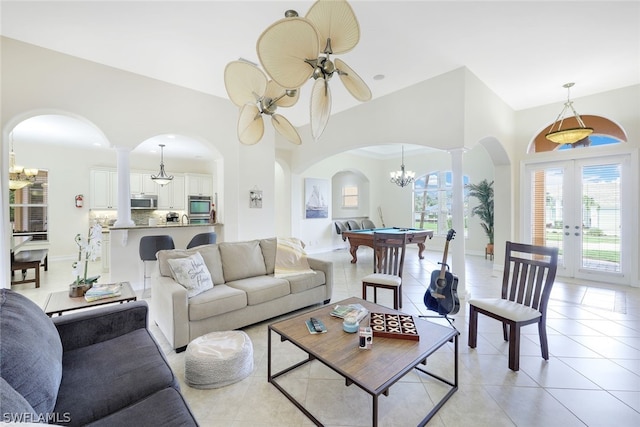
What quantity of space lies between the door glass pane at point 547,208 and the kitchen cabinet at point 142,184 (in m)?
9.29

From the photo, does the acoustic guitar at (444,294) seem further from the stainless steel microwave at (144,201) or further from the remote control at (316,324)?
the stainless steel microwave at (144,201)

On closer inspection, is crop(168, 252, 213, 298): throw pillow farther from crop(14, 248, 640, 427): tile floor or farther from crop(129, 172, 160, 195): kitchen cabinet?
crop(129, 172, 160, 195): kitchen cabinet

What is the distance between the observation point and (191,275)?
107 inches

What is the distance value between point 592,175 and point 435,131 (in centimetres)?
314

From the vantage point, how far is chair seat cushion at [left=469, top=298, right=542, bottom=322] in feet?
7.23

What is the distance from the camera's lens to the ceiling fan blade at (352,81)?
1.85 meters

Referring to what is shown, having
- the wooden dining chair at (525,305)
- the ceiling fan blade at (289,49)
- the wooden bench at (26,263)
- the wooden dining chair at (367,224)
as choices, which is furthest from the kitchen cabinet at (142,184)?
the wooden dining chair at (525,305)

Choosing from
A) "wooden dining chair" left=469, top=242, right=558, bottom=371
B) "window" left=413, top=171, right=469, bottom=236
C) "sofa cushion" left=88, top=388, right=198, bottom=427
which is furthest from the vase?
"window" left=413, top=171, right=469, bottom=236

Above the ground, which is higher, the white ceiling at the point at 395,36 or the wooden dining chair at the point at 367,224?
the white ceiling at the point at 395,36

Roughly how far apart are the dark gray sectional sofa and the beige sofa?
2.13 ft

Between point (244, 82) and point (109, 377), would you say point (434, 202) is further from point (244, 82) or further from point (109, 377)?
point (109, 377)

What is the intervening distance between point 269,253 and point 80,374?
2300 millimetres

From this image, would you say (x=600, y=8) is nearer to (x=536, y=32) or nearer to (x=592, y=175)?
(x=536, y=32)

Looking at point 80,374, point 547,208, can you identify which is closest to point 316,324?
point 80,374
